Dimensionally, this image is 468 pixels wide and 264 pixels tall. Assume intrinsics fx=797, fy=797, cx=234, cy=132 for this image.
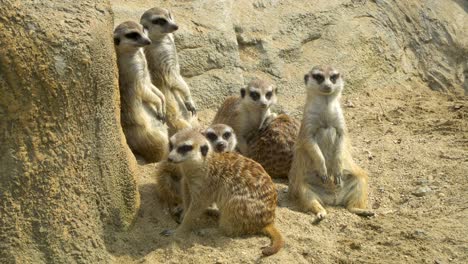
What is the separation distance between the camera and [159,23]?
5.94 m

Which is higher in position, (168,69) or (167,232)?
(168,69)

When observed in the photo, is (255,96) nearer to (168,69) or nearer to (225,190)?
(168,69)

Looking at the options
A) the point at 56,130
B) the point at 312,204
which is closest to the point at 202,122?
the point at 312,204

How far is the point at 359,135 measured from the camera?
660 centimetres

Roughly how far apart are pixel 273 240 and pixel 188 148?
71 cm

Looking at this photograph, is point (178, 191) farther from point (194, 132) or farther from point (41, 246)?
point (41, 246)

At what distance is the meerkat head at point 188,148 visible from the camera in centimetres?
454

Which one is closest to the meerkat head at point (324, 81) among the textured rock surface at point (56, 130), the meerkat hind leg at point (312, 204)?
the meerkat hind leg at point (312, 204)

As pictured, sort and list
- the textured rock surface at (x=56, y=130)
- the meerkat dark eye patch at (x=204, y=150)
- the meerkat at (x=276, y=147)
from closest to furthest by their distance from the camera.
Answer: the textured rock surface at (x=56, y=130) < the meerkat dark eye patch at (x=204, y=150) < the meerkat at (x=276, y=147)

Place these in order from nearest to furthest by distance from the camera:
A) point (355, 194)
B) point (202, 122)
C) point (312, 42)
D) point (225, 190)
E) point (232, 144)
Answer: point (225, 190), point (355, 194), point (232, 144), point (202, 122), point (312, 42)

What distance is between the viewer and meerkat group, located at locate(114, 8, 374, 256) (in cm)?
455

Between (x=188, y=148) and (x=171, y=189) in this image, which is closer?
(x=188, y=148)

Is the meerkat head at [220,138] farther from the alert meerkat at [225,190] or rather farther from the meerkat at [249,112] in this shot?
the meerkat at [249,112]

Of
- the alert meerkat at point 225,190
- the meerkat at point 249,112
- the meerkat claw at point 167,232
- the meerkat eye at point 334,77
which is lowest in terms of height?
the meerkat claw at point 167,232
